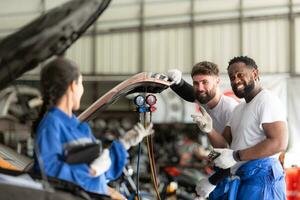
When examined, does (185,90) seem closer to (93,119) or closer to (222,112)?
(222,112)

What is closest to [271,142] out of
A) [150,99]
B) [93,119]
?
[150,99]

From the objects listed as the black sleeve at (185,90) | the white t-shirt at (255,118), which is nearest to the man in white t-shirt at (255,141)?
the white t-shirt at (255,118)

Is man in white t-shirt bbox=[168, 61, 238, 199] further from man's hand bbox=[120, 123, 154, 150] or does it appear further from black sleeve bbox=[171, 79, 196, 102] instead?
man's hand bbox=[120, 123, 154, 150]

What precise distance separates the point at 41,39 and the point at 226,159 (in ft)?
4.98

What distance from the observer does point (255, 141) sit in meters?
3.29

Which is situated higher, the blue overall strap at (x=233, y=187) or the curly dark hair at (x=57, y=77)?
the curly dark hair at (x=57, y=77)

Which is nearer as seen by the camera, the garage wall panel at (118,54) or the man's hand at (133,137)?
the man's hand at (133,137)

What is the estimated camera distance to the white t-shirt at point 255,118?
10.5ft

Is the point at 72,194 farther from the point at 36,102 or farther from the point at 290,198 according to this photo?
the point at 290,198

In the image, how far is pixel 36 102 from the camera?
94.1 inches

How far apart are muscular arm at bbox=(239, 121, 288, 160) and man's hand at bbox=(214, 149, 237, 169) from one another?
0.11 m

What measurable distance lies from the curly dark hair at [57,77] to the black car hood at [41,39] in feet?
0.20

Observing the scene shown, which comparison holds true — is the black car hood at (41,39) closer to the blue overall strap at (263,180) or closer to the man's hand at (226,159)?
the man's hand at (226,159)

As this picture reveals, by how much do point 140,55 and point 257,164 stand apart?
8.45 meters
